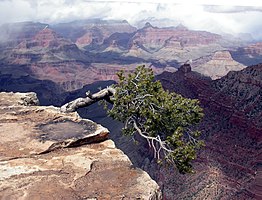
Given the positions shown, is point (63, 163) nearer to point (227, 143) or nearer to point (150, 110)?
point (150, 110)

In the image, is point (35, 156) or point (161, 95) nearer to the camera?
point (35, 156)

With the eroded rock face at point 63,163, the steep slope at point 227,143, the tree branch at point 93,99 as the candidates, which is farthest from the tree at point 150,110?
the steep slope at point 227,143

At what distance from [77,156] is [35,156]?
1.22 meters

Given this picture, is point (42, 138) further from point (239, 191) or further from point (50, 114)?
point (239, 191)

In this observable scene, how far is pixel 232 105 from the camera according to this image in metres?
49.9

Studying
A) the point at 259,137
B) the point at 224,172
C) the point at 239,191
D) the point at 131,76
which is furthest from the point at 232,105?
the point at 131,76

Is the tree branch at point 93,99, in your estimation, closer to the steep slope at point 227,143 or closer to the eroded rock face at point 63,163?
the eroded rock face at point 63,163

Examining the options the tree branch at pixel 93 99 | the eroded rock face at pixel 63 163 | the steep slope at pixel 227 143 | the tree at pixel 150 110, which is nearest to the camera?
the eroded rock face at pixel 63 163

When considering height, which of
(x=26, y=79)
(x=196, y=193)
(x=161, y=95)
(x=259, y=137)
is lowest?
(x=26, y=79)

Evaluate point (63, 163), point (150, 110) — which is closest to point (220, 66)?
point (150, 110)

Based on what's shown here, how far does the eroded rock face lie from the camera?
945 cm

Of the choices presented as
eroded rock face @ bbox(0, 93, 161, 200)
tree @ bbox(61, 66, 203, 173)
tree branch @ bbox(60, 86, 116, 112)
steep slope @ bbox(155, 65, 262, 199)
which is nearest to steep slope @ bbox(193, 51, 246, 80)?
steep slope @ bbox(155, 65, 262, 199)

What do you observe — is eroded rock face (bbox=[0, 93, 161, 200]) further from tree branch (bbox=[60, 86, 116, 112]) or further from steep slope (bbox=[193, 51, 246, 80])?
steep slope (bbox=[193, 51, 246, 80])

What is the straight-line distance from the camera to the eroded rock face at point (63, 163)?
31.0ft
